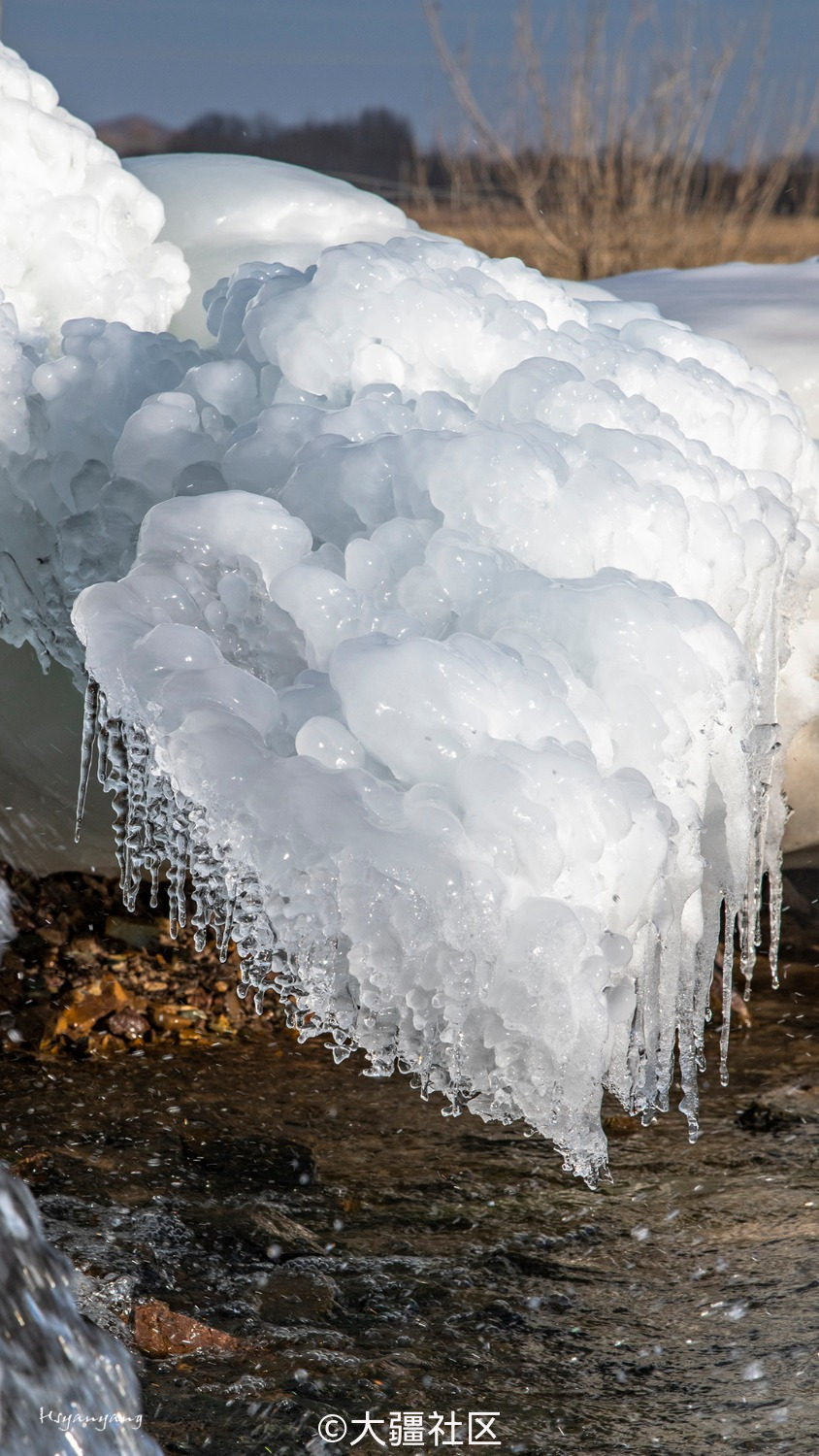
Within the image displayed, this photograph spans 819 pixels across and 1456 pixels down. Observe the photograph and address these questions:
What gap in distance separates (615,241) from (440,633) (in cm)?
551

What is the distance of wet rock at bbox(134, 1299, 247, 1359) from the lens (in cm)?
165

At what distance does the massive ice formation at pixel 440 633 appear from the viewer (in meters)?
1.23

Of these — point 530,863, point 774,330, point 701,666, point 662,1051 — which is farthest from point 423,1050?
point 774,330

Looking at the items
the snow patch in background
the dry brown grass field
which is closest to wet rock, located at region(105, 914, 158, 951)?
the snow patch in background

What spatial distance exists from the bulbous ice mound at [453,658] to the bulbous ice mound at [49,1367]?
362mm

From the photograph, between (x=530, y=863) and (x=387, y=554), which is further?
(x=387, y=554)

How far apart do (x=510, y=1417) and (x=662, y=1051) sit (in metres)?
0.46

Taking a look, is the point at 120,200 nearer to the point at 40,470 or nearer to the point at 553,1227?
the point at 40,470

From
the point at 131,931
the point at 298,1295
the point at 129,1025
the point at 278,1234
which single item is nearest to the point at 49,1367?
the point at 298,1295

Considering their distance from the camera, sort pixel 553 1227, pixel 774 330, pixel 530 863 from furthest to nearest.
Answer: pixel 774 330
pixel 553 1227
pixel 530 863

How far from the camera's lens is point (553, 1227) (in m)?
2.02

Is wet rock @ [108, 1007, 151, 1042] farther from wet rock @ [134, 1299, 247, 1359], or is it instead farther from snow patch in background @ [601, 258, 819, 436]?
snow patch in background @ [601, 258, 819, 436]

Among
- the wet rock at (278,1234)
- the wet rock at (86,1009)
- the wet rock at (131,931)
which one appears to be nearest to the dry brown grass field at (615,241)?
the wet rock at (131,931)

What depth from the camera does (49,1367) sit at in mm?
1341
